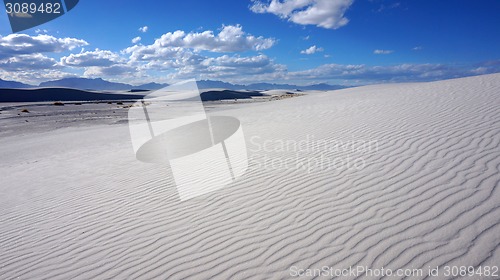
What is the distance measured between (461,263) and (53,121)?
2686 centimetres

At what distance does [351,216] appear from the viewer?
3.70 m

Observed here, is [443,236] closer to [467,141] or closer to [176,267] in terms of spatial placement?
[176,267]

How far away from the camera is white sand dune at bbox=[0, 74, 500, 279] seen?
3.09 metres

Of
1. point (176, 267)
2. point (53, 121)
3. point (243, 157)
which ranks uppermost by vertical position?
point (53, 121)

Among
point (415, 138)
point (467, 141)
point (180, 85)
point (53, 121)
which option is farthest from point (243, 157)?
point (53, 121)

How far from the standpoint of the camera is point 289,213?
13.4ft

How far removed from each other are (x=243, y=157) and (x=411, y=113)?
5.82 meters

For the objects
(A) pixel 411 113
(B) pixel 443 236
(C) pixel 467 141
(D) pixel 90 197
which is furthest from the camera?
(A) pixel 411 113

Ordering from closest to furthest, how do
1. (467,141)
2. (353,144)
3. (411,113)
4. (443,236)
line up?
(443,236) → (467,141) → (353,144) → (411,113)

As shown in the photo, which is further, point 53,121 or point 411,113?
point 53,121

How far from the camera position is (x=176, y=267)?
10.8ft

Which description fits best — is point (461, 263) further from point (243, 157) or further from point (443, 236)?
point (243, 157)

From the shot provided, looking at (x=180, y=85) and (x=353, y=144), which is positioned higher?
(x=180, y=85)

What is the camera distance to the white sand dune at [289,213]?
309cm
